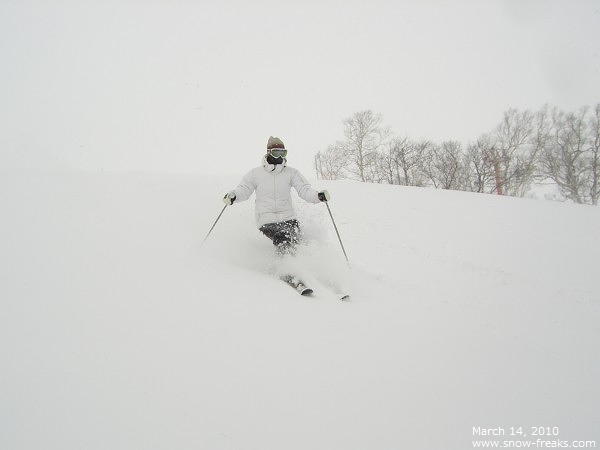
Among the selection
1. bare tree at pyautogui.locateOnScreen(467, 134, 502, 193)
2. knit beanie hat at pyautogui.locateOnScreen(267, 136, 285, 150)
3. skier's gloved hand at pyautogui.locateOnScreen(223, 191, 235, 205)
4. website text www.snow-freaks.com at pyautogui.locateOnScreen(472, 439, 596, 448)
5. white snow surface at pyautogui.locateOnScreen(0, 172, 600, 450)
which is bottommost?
website text www.snow-freaks.com at pyautogui.locateOnScreen(472, 439, 596, 448)

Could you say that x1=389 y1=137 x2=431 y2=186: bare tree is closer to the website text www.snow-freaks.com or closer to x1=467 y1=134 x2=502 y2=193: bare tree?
x1=467 y1=134 x2=502 y2=193: bare tree

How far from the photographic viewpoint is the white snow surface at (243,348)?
4.37 ft

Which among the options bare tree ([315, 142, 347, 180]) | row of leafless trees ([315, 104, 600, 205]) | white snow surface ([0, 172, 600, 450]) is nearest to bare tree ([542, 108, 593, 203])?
row of leafless trees ([315, 104, 600, 205])

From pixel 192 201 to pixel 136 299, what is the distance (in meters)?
4.67

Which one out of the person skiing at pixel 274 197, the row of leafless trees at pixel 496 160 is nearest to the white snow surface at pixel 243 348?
the person skiing at pixel 274 197

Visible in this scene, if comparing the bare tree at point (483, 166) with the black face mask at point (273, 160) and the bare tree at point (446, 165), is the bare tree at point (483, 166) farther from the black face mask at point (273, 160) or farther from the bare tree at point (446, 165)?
the black face mask at point (273, 160)

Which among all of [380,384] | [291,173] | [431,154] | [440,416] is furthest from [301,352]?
[431,154]

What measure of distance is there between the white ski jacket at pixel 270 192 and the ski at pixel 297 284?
93 centimetres

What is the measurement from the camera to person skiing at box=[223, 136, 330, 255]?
4.18 m

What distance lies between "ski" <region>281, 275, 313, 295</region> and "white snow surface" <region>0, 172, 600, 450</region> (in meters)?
0.11

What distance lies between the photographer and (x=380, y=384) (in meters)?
1.74

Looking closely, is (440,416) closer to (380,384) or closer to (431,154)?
(380,384)

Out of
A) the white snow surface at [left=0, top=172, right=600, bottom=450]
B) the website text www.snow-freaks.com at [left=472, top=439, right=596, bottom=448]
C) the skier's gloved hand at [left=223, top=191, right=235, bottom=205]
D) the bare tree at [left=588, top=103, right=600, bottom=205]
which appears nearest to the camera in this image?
the white snow surface at [left=0, top=172, right=600, bottom=450]

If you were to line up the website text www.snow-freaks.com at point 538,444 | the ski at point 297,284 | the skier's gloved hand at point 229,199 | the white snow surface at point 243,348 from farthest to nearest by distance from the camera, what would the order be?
the skier's gloved hand at point 229,199
the ski at point 297,284
the website text www.snow-freaks.com at point 538,444
the white snow surface at point 243,348
